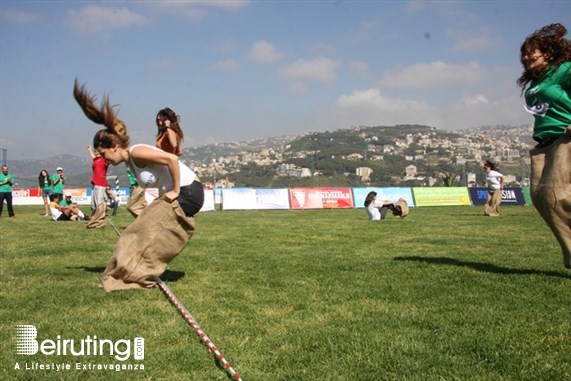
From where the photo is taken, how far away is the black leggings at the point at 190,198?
6.23m

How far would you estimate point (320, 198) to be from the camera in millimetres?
33844

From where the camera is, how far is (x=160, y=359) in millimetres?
3604

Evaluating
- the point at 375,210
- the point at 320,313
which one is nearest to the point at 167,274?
the point at 320,313

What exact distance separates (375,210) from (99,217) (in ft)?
30.6

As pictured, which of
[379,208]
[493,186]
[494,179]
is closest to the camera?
[379,208]

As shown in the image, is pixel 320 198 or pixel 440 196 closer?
pixel 320 198

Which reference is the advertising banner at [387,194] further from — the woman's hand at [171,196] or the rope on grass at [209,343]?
the rope on grass at [209,343]

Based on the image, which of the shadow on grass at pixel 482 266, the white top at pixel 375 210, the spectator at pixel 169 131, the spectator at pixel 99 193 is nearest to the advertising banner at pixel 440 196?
the white top at pixel 375 210

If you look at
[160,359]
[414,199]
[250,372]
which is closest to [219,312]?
[160,359]

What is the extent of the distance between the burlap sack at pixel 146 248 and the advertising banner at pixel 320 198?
87.4 feet

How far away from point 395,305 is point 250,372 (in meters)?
2.15

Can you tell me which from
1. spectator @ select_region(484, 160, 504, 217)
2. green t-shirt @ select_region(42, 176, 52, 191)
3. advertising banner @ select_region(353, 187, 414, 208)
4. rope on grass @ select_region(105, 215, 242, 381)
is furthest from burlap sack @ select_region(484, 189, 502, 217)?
green t-shirt @ select_region(42, 176, 52, 191)

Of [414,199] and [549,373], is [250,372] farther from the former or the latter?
[414,199]

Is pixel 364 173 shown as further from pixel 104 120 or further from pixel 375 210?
pixel 104 120
